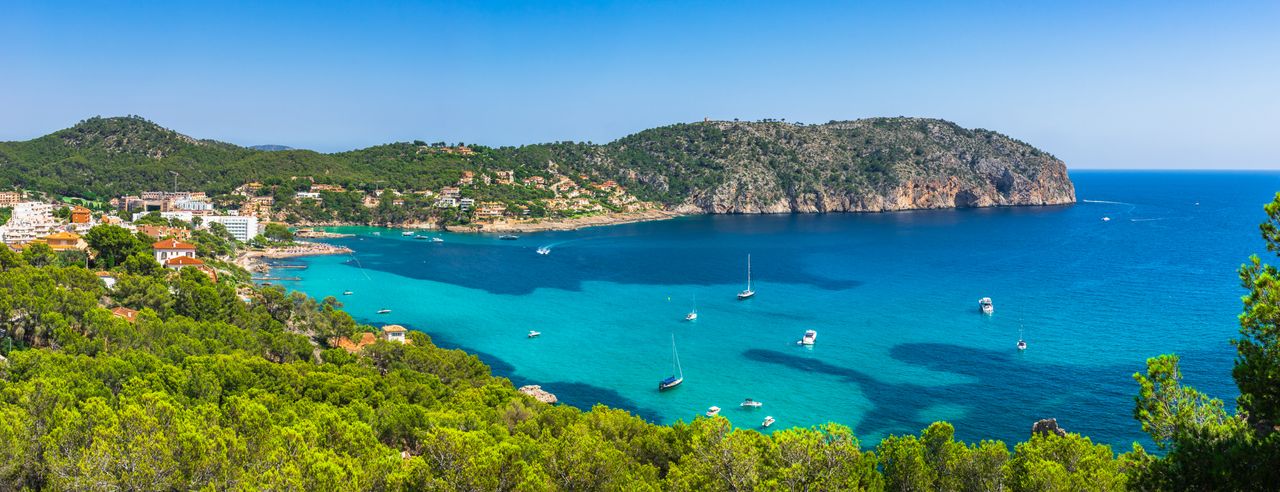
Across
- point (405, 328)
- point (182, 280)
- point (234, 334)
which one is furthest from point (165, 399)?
point (405, 328)

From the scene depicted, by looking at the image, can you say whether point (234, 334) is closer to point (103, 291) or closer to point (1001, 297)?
point (103, 291)

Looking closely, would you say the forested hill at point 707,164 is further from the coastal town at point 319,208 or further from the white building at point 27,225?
the white building at point 27,225

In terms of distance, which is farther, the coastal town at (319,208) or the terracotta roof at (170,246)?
the coastal town at (319,208)

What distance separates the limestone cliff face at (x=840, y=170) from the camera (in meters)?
126

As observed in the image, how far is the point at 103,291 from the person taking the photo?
32438 millimetres

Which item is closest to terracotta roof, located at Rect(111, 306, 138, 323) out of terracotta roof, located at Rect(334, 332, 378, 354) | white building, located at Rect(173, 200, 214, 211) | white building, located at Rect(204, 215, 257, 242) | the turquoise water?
terracotta roof, located at Rect(334, 332, 378, 354)

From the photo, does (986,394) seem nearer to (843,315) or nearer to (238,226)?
(843,315)

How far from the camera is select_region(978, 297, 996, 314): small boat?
44.2 metres

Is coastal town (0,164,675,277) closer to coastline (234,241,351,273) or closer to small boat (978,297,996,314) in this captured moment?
coastline (234,241,351,273)

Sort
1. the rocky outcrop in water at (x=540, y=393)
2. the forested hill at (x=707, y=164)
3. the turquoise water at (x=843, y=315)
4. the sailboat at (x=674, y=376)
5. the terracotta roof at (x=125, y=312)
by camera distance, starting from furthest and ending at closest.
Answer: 1. the forested hill at (x=707, y=164)
2. the sailboat at (x=674, y=376)
3. the terracotta roof at (x=125, y=312)
4. the turquoise water at (x=843, y=315)
5. the rocky outcrop in water at (x=540, y=393)

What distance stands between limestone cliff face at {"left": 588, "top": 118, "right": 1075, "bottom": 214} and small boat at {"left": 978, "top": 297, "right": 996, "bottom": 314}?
79807 millimetres

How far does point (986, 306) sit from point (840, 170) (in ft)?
294

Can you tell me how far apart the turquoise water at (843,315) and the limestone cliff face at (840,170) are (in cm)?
3840

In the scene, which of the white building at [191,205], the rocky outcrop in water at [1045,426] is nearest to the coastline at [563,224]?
the white building at [191,205]
